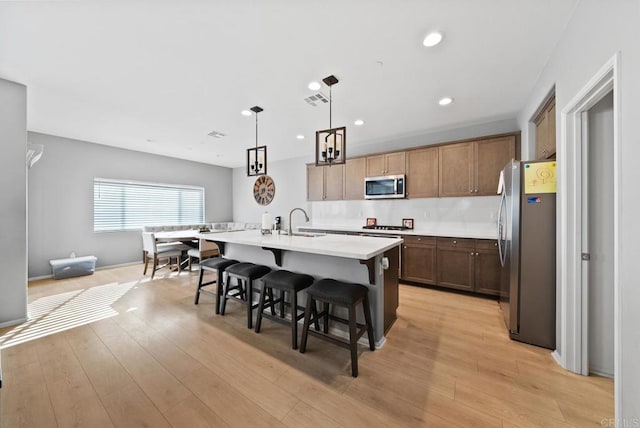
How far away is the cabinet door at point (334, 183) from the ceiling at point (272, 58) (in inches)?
58.2

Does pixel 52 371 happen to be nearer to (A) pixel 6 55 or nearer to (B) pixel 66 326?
(B) pixel 66 326

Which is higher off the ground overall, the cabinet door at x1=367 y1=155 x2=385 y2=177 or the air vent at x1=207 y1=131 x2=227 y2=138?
the air vent at x1=207 y1=131 x2=227 y2=138

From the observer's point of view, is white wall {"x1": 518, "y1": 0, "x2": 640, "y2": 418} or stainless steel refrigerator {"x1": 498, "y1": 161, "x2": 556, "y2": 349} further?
stainless steel refrigerator {"x1": 498, "y1": 161, "x2": 556, "y2": 349}

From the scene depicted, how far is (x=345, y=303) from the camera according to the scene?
1816mm

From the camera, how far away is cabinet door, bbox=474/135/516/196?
3.42 metres

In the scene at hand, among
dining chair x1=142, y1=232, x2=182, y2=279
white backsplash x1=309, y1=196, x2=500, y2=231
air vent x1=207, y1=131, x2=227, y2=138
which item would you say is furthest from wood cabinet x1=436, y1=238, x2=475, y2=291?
dining chair x1=142, y1=232, x2=182, y2=279

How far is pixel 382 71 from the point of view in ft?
7.91

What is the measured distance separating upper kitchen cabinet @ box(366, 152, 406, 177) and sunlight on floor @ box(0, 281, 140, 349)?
4528 millimetres

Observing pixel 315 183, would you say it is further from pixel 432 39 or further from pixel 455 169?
pixel 432 39

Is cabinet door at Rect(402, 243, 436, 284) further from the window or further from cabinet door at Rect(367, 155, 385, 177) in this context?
the window

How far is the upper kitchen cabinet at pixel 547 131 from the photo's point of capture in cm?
225

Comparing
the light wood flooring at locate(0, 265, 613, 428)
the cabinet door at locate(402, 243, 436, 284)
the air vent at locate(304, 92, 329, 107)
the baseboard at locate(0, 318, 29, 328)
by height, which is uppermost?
the air vent at locate(304, 92, 329, 107)

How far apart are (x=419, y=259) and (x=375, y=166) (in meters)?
1.93

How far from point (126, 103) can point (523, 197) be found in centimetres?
478
